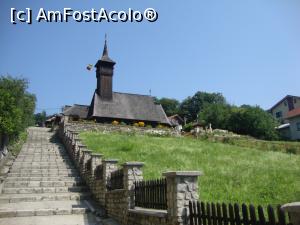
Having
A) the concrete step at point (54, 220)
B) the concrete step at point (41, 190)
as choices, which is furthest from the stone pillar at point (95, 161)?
the concrete step at point (54, 220)

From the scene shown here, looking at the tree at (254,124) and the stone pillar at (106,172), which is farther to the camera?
the tree at (254,124)

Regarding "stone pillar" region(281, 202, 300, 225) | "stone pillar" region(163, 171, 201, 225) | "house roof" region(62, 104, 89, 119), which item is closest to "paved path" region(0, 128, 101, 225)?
"stone pillar" region(163, 171, 201, 225)

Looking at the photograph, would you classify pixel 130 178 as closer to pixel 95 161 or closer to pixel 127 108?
pixel 95 161

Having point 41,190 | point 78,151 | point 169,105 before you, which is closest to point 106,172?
point 41,190

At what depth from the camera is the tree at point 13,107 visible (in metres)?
17.0

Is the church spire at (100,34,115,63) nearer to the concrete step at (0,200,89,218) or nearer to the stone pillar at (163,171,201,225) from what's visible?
the concrete step at (0,200,89,218)

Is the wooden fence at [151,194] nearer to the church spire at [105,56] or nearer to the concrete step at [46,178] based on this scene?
the concrete step at [46,178]

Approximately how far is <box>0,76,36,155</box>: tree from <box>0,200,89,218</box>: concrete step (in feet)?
20.9

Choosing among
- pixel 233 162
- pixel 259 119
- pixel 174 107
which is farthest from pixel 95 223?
pixel 174 107

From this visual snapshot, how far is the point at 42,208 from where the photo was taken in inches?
437

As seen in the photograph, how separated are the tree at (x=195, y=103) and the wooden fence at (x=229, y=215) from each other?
305 feet

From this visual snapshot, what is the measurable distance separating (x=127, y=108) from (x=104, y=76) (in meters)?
5.12

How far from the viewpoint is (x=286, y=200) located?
1074 cm

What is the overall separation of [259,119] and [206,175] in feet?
130
